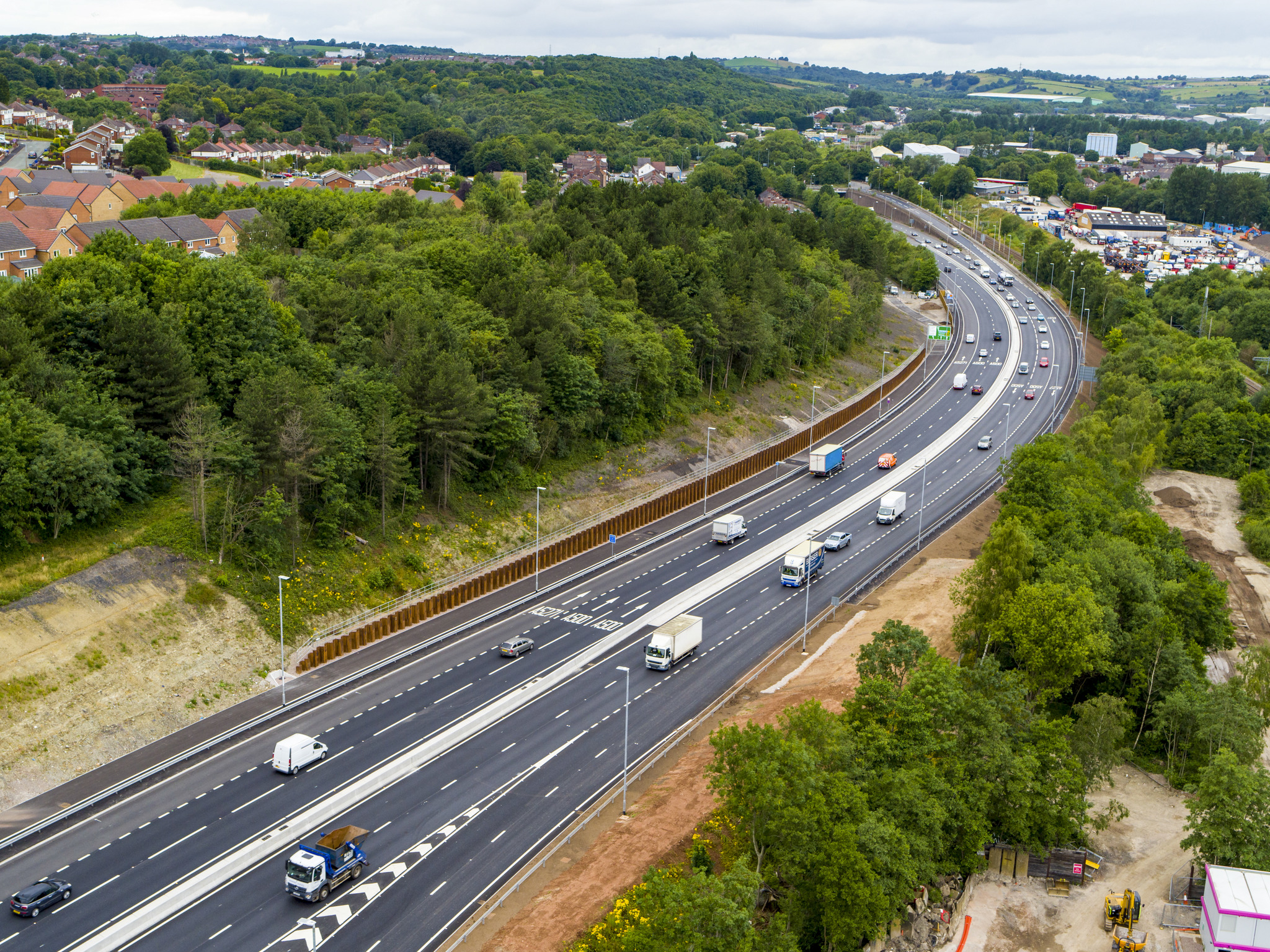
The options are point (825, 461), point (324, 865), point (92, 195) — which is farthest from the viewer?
point (92, 195)

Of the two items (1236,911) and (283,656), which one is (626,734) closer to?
(283,656)

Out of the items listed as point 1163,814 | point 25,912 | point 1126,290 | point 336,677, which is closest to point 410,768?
point 336,677

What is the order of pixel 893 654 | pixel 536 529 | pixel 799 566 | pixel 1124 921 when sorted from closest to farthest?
pixel 1124 921, pixel 893 654, pixel 799 566, pixel 536 529

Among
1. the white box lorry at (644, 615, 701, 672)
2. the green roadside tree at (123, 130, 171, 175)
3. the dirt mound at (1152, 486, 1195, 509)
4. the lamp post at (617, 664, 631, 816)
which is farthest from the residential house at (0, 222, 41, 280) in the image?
the dirt mound at (1152, 486, 1195, 509)

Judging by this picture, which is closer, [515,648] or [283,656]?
[283,656]

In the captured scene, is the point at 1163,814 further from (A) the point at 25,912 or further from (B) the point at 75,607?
(B) the point at 75,607

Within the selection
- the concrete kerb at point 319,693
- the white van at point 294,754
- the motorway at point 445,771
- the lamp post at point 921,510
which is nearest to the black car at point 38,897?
the motorway at point 445,771

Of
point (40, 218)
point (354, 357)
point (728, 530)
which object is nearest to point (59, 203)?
point (40, 218)
